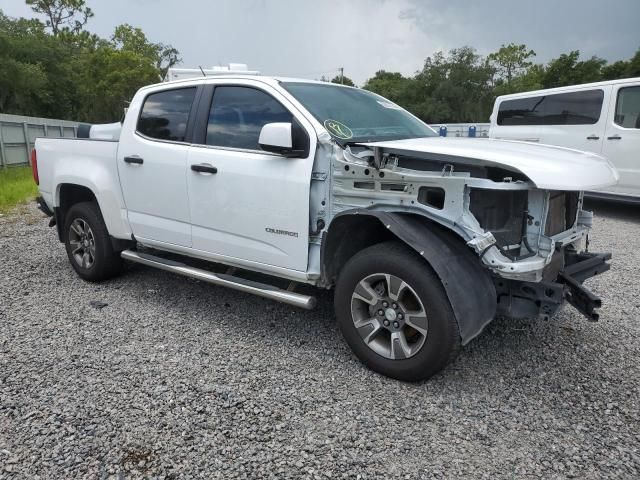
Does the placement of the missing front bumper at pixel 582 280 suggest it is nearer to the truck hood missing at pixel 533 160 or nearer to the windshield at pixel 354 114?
the truck hood missing at pixel 533 160

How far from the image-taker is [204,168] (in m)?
3.63

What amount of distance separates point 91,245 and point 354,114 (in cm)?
293

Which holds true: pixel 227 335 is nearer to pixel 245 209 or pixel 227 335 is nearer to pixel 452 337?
pixel 245 209

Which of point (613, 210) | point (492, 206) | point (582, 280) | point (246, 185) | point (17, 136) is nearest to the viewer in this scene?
point (492, 206)

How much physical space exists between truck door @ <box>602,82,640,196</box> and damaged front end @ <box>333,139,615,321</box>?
18.7ft

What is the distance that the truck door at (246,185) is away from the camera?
3.24m

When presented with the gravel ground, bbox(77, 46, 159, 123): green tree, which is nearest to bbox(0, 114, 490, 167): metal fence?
the gravel ground

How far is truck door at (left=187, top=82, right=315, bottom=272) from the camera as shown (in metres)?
3.24

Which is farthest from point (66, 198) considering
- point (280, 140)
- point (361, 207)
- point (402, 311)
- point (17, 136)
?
point (17, 136)

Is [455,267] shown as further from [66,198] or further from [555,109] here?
[555,109]

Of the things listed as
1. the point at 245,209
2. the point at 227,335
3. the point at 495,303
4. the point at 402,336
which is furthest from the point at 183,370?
the point at 495,303

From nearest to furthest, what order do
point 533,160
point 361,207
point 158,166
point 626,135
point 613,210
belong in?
point 533,160
point 361,207
point 158,166
point 626,135
point 613,210

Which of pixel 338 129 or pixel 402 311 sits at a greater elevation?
pixel 338 129

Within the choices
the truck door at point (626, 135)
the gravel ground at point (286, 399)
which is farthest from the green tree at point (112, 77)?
the gravel ground at point (286, 399)
